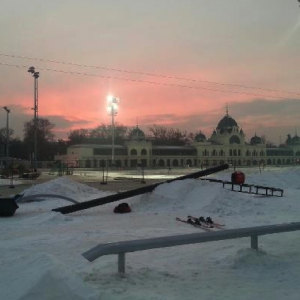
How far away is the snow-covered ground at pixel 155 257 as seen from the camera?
15.5 feet

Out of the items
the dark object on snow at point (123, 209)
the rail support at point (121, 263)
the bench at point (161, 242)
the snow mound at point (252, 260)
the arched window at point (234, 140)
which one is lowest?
the dark object on snow at point (123, 209)

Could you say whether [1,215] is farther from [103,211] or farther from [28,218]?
[103,211]

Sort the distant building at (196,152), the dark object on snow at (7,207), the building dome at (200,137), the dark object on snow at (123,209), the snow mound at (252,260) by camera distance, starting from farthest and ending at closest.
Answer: the building dome at (200,137) → the distant building at (196,152) → the dark object on snow at (123,209) → the dark object on snow at (7,207) → the snow mound at (252,260)

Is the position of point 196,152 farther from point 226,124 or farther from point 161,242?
point 161,242

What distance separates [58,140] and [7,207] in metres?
147

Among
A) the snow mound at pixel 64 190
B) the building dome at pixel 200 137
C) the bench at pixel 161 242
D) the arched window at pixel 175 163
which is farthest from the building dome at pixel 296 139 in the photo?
the bench at pixel 161 242

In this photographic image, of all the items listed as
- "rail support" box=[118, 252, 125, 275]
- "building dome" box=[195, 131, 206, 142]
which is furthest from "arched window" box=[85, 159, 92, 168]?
"rail support" box=[118, 252, 125, 275]

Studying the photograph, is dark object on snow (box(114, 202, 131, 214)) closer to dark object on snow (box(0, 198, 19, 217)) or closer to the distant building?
dark object on snow (box(0, 198, 19, 217))

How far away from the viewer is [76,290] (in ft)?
14.3

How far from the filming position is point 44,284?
4328 mm

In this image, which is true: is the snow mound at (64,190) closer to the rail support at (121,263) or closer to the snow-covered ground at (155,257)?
the snow-covered ground at (155,257)

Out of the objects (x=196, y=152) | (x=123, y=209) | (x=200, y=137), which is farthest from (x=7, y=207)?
(x=200, y=137)

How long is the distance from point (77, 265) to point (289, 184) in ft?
66.8

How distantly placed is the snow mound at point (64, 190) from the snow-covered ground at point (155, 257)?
14.7 feet
